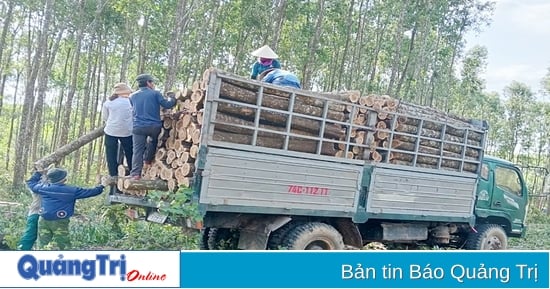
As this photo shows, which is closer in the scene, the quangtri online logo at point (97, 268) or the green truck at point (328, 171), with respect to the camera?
the quangtri online logo at point (97, 268)

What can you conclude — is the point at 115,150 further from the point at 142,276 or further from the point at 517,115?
the point at 517,115

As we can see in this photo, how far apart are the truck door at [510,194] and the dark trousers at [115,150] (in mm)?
5503

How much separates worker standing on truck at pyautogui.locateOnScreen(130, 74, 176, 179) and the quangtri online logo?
72.8 inches

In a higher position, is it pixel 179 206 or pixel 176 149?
pixel 176 149

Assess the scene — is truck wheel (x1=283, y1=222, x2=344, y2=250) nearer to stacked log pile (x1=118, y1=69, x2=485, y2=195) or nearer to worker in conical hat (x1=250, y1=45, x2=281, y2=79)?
stacked log pile (x1=118, y1=69, x2=485, y2=195)

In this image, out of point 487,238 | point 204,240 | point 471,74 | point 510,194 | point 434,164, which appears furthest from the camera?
point 471,74

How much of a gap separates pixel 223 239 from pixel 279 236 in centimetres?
111

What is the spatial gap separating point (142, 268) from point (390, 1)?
18970 millimetres

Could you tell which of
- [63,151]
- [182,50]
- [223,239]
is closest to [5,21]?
[182,50]

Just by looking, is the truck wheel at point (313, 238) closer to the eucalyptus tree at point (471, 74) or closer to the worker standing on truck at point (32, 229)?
the worker standing on truck at point (32, 229)

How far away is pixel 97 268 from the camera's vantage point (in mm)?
4211

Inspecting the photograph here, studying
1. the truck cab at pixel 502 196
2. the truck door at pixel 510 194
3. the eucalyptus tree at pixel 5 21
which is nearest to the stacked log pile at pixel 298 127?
the truck cab at pixel 502 196

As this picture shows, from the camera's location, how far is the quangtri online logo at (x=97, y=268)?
4.14 meters

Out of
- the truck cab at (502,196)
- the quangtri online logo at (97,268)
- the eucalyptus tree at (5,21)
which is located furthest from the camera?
the eucalyptus tree at (5,21)
